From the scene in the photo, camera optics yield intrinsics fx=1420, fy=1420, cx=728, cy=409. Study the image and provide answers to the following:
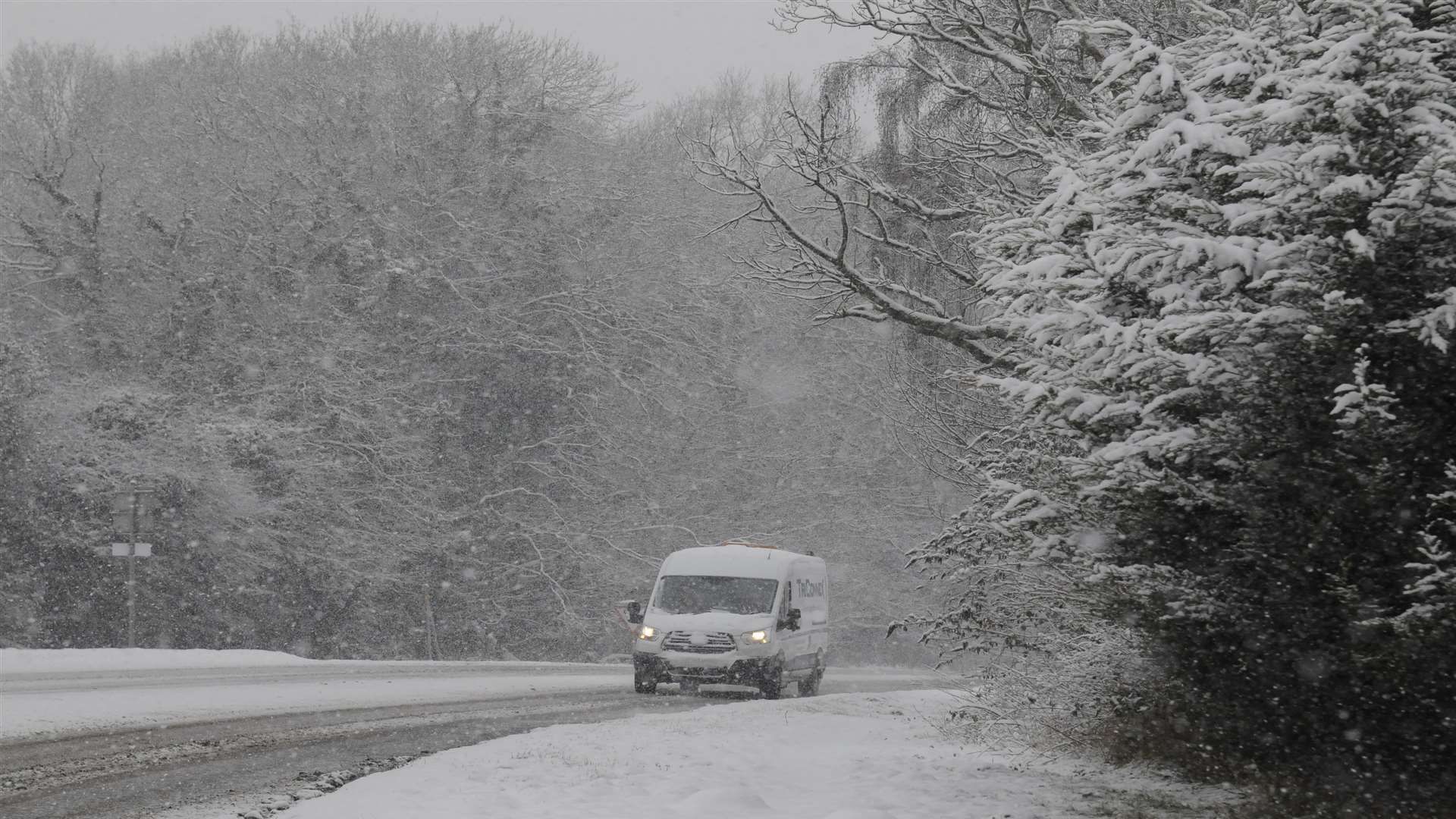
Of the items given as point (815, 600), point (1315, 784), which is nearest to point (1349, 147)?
point (1315, 784)

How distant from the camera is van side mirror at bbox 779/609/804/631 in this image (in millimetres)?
19984

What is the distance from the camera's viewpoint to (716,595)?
2027 cm

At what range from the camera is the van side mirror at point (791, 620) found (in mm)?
19984

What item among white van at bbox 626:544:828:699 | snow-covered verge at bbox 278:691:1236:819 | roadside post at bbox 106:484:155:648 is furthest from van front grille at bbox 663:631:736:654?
roadside post at bbox 106:484:155:648

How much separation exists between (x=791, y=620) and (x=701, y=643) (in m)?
1.59

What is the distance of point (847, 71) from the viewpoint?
563 inches

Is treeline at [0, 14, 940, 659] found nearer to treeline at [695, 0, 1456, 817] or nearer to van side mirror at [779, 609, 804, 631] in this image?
van side mirror at [779, 609, 804, 631]

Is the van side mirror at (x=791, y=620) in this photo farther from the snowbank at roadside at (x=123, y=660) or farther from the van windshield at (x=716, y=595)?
the snowbank at roadside at (x=123, y=660)

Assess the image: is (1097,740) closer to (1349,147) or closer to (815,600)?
(1349,147)

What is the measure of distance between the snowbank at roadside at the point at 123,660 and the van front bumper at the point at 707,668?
20.7 ft


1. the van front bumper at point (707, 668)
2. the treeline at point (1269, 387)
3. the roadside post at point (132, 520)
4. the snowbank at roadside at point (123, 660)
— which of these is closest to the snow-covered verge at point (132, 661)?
the snowbank at roadside at point (123, 660)

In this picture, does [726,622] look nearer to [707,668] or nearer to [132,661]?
[707,668]

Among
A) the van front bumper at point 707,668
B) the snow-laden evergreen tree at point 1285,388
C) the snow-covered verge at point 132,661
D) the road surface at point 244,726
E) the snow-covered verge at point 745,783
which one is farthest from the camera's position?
the van front bumper at point 707,668

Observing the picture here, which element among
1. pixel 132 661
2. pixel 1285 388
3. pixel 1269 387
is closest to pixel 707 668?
pixel 132 661
